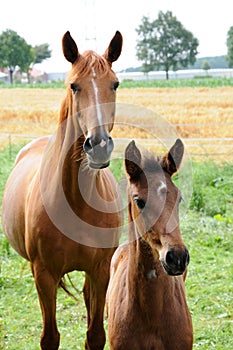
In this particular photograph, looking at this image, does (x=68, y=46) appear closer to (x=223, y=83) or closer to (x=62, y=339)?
(x=62, y=339)

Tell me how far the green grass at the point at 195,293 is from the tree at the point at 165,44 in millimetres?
47766

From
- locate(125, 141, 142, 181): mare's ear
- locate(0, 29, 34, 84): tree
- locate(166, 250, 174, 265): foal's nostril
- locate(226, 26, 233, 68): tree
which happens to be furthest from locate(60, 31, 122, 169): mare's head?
locate(226, 26, 233, 68): tree

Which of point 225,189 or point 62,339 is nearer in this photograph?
point 62,339

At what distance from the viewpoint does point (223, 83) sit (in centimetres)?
3278

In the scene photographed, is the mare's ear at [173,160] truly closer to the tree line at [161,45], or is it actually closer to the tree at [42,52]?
the tree line at [161,45]

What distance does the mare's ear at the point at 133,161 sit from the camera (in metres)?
3.10

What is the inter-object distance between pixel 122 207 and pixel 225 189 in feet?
17.7

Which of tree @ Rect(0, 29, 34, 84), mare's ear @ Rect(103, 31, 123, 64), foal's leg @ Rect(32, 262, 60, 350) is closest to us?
mare's ear @ Rect(103, 31, 123, 64)

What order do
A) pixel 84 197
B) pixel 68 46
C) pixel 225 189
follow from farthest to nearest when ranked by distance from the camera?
pixel 225 189
pixel 84 197
pixel 68 46

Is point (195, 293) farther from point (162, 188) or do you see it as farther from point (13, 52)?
point (13, 52)

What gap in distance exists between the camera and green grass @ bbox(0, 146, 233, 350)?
193 inches

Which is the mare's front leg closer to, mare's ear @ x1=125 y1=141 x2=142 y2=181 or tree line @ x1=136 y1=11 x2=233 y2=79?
mare's ear @ x1=125 y1=141 x2=142 y2=181

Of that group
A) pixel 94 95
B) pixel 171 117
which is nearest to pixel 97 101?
pixel 94 95

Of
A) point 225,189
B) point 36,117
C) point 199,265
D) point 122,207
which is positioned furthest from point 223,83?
point 122,207
